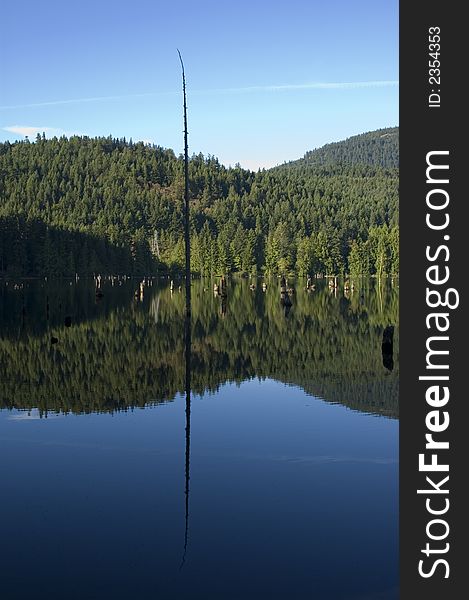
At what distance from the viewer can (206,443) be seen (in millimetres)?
20062

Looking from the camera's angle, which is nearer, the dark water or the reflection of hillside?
the dark water

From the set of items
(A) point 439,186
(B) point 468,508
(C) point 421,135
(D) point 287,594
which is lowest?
(D) point 287,594

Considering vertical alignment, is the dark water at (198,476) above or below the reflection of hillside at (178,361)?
below

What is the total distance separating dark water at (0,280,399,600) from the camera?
462 inches

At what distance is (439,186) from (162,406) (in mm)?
15503

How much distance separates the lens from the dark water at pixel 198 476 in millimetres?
11742

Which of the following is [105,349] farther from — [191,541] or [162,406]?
[191,541]

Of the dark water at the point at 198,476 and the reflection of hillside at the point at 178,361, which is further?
the reflection of hillside at the point at 178,361

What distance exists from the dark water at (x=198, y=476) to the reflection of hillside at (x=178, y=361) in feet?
0.53

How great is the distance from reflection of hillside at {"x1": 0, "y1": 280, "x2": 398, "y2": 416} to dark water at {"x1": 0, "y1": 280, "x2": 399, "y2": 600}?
16cm

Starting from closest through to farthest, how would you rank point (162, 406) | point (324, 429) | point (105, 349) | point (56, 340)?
point (324, 429), point (162, 406), point (105, 349), point (56, 340)

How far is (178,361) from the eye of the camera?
35.6 m

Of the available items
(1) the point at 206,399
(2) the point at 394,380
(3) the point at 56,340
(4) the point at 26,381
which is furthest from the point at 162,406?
(3) the point at 56,340

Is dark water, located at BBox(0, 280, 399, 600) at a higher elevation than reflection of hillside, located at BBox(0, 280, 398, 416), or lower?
lower
